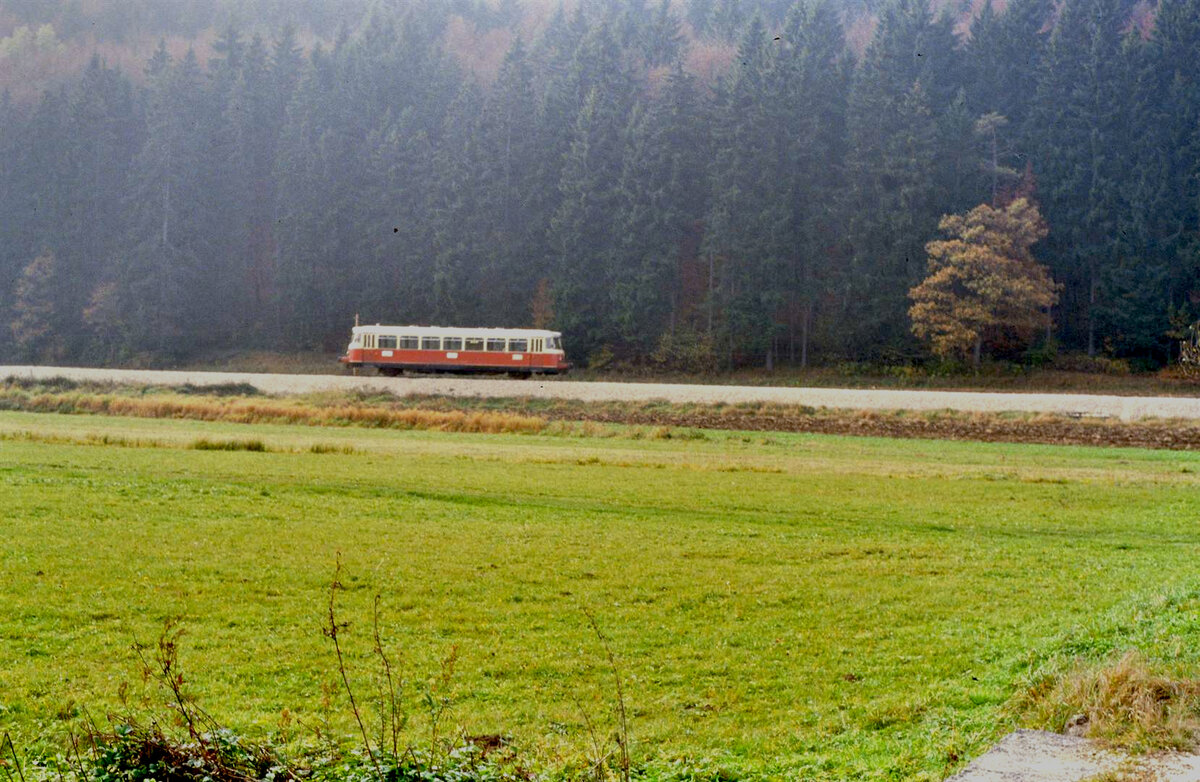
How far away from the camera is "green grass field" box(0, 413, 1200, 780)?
25.8ft

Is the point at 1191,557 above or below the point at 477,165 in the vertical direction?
below

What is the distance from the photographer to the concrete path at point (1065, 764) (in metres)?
5.42

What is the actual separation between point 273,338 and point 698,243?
24898 millimetres

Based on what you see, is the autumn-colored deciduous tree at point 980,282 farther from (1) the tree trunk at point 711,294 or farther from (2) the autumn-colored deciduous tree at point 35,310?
(2) the autumn-colored deciduous tree at point 35,310

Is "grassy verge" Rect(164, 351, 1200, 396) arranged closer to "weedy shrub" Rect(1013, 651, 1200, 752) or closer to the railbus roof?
the railbus roof

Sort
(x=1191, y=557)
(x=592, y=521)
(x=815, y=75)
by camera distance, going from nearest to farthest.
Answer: (x=1191, y=557) → (x=592, y=521) → (x=815, y=75)

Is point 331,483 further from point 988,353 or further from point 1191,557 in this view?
point 988,353

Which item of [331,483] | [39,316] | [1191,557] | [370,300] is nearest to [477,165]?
[370,300]

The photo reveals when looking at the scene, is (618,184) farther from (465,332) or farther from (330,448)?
(330,448)

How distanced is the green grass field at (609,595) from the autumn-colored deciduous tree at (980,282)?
1108 inches

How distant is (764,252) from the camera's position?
5712 cm

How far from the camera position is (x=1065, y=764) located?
5.68 m

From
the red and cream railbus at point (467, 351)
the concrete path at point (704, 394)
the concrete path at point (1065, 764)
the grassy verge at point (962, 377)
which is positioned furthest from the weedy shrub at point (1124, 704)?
the red and cream railbus at point (467, 351)

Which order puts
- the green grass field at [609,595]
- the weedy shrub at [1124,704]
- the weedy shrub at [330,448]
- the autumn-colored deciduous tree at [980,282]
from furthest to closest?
the autumn-colored deciduous tree at [980,282] → the weedy shrub at [330,448] → the green grass field at [609,595] → the weedy shrub at [1124,704]
